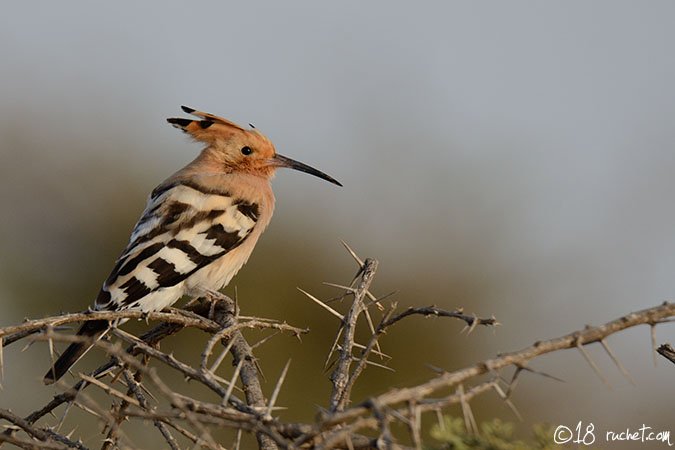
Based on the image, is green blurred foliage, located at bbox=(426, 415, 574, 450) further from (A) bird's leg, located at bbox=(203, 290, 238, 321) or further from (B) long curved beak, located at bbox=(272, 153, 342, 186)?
(B) long curved beak, located at bbox=(272, 153, 342, 186)

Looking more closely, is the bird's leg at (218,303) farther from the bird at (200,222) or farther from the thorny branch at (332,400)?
the thorny branch at (332,400)

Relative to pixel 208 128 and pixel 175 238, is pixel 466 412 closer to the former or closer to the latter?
pixel 175 238

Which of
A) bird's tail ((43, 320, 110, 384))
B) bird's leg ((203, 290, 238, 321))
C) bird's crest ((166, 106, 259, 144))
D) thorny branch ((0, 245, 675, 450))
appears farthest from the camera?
bird's crest ((166, 106, 259, 144))

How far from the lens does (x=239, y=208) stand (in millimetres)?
4336

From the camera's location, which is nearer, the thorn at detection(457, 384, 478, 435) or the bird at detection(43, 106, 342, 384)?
the thorn at detection(457, 384, 478, 435)

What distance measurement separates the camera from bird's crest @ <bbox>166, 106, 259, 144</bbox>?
15.2 ft

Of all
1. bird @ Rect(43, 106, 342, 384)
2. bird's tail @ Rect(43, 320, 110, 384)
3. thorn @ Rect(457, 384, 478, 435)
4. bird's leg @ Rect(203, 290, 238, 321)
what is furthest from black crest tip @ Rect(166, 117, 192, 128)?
thorn @ Rect(457, 384, 478, 435)

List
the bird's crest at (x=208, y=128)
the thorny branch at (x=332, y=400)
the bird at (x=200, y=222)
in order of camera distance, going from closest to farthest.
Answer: the thorny branch at (x=332, y=400) → the bird at (x=200, y=222) → the bird's crest at (x=208, y=128)

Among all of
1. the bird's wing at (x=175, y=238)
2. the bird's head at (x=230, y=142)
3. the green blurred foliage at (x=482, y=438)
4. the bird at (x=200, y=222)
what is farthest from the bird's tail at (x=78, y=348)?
the green blurred foliage at (x=482, y=438)

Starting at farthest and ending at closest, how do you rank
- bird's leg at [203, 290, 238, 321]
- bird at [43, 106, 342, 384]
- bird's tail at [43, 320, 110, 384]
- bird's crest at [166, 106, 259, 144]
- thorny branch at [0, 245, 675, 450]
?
bird's crest at [166, 106, 259, 144] → bird at [43, 106, 342, 384] → bird's leg at [203, 290, 238, 321] → bird's tail at [43, 320, 110, 384] → thorny branch at [0, 245, 675, 450]

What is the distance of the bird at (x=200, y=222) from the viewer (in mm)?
3787

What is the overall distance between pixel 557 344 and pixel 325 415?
423 mm

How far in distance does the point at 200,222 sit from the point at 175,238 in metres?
0.17

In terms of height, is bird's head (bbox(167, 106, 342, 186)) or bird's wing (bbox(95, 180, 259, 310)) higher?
bird's head (bbox(167, 106, 342, 186))
